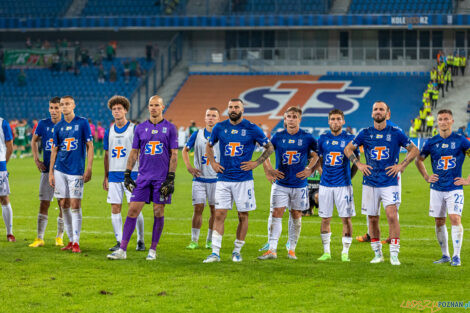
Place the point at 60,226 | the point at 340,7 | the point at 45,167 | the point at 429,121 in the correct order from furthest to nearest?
the point at 340,7 < the point at 429,121 < the point at 60,226 < the point at 45,167

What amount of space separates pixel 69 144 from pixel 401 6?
42567 millimetres

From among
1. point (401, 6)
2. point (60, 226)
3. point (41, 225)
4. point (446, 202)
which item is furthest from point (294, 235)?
point (401, 6)

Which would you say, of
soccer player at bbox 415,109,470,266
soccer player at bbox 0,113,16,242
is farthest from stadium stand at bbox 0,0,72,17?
soccer player at bbox 415,109,470,266

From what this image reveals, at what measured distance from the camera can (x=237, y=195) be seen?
1045 cm

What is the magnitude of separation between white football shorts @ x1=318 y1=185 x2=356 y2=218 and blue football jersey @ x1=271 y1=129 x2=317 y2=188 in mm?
379

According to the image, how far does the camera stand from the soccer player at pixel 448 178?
1026 centimetres

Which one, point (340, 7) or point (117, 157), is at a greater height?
point (340, 7)

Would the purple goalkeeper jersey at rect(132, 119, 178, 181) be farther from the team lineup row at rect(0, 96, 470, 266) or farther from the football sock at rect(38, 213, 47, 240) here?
the football sock at rect(38, 213, 47, 240)

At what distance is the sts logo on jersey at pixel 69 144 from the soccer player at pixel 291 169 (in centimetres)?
Result: 288

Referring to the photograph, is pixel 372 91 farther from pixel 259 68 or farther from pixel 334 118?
pixel 334 118

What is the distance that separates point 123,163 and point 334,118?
3.18 meters

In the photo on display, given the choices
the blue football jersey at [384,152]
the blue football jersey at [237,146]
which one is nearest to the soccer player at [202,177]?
the blue football jersey at [237,146]

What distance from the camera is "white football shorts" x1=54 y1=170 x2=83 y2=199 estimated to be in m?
11.2

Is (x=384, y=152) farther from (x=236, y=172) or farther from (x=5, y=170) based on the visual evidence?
(x=5, y=170)
